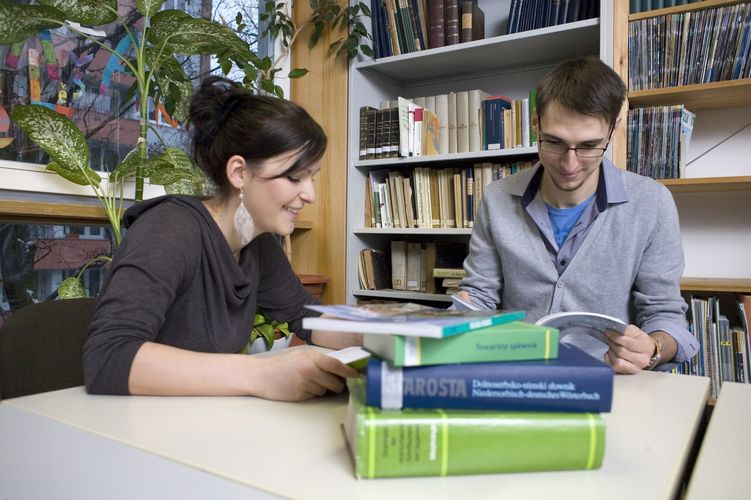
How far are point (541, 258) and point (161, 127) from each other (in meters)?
1.64

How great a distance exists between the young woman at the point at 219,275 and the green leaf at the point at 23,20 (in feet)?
2.29

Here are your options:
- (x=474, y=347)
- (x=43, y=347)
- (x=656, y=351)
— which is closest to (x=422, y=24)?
(x=656, y=351)

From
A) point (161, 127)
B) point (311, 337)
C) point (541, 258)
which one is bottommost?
point (311, 337)

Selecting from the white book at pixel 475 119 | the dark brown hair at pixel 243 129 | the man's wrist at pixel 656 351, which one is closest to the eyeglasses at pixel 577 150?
the man's wrist at pixel 656 351

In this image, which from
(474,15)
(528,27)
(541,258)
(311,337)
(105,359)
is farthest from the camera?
(474,15)

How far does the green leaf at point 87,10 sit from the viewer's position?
1.74m

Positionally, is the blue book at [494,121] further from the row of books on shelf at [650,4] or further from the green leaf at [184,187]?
the green leaf at [184,187]

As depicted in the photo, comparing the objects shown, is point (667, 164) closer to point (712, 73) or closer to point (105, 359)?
point (712, 73)

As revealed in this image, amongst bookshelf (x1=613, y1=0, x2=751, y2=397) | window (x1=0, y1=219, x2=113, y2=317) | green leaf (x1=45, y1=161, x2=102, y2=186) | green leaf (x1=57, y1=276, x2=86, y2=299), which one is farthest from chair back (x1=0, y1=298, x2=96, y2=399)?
bookshelf (x1=613, y1=0, x2=751, y2=397)

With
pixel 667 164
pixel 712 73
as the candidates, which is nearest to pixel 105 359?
pixel 667 164

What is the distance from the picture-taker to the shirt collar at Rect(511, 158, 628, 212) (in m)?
1.52

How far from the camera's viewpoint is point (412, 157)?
8.54 ft

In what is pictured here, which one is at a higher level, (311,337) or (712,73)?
(712,73)

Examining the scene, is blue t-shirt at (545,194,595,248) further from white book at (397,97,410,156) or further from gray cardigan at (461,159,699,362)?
white book at (397,97,410,156)
